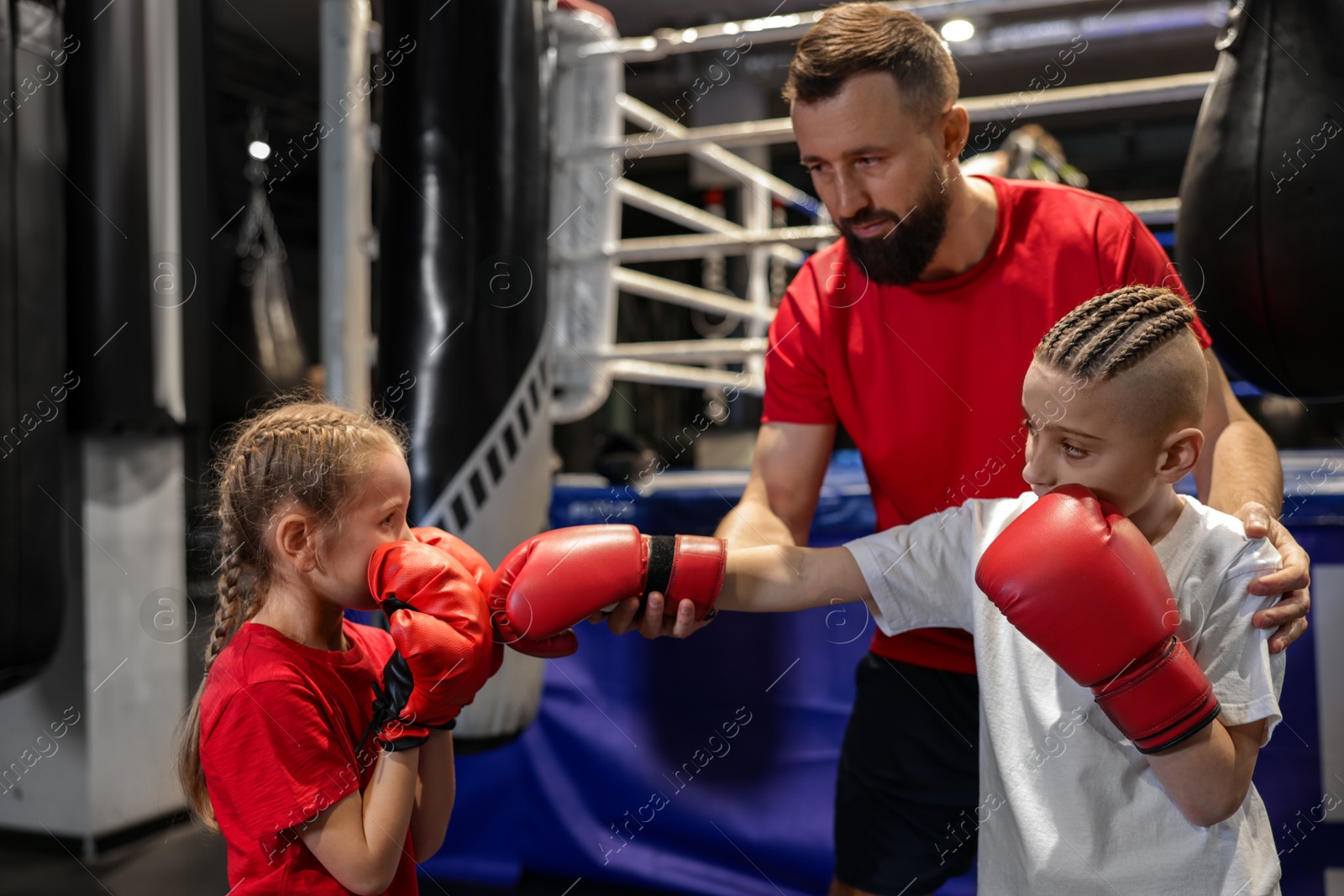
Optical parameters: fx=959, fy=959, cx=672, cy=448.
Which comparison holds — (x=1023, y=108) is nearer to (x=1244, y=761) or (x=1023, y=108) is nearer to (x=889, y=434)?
(x=889, y=434)

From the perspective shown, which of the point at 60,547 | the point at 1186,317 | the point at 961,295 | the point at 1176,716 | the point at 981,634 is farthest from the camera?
the point at 60,547

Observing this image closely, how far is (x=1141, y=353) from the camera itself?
0.84 metres

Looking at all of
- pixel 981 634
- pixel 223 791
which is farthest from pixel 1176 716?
pixel 223 791

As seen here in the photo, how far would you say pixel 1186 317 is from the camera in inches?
34.6

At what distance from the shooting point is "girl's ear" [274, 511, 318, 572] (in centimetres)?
95

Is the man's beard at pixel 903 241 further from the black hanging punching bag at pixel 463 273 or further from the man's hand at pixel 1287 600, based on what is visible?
the black hanging punching bag at pixel 463 273

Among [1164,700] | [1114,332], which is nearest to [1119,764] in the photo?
[1164,700]

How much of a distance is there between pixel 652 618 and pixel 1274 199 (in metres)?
0.97

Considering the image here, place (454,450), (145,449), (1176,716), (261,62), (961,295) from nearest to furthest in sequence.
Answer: (1176,716) → (961,295) → (454,450) → (145,449) → (261,62)

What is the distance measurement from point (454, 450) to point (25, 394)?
0.81m

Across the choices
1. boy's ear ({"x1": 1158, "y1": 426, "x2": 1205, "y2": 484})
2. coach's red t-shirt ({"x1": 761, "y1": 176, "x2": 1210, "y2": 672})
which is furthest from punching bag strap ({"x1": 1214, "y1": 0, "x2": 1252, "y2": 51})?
boy's ear ({"x1": 1158, "y1": 426, "x2": 1205, "y2": 484})

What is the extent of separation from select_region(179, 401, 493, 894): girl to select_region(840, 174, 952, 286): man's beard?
65 cm

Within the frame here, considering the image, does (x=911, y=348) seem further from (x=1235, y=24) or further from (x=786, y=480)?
(x=1235, y=24)

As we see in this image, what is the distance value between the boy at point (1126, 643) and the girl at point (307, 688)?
53 cm
